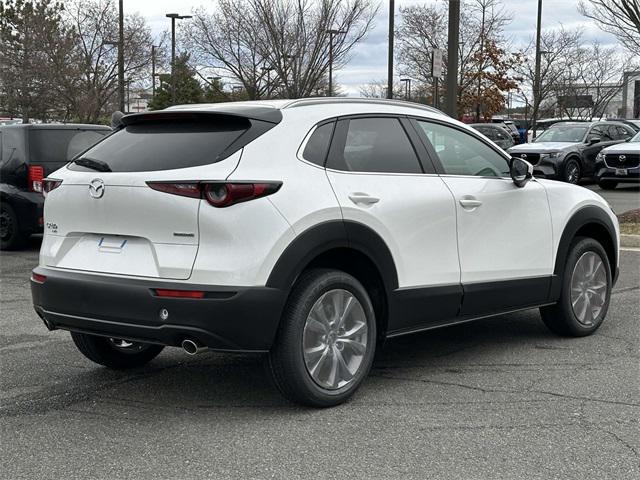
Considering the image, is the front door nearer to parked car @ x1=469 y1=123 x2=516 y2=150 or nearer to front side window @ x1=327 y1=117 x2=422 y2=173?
front side window @ x1=327 y1=117 x2=422 y2=173

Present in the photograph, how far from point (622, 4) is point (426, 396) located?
1080cm

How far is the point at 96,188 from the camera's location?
4535 mm

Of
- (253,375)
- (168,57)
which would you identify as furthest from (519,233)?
(168,57)

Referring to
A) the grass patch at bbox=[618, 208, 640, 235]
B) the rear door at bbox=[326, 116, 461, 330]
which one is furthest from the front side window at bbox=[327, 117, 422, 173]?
the grass patch at bbox=[618, 208, 640, 235]

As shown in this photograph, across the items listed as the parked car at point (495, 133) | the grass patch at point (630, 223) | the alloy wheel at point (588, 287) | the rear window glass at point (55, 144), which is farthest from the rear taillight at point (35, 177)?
the parked car at point (495, 133)

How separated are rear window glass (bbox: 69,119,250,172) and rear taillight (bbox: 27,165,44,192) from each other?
649 centimetres

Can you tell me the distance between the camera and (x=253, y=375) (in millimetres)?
5340

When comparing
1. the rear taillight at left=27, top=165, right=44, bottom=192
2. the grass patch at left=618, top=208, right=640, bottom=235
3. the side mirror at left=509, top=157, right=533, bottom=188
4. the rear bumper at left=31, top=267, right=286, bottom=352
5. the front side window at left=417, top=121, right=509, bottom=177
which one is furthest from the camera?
the grass patch at left=618, top=208, right=640, bottom=235

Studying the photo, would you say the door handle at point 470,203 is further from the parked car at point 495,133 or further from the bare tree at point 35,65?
the bare tree at point 35,65

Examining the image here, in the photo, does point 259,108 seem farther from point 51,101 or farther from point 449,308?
point 51,101

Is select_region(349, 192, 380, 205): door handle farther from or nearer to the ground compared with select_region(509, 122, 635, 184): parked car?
nearer to the ground

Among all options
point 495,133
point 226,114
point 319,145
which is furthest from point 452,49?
point 495,133

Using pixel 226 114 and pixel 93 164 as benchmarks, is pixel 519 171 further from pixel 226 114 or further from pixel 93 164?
pixel 93 164

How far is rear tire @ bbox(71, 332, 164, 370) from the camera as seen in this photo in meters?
5.30
